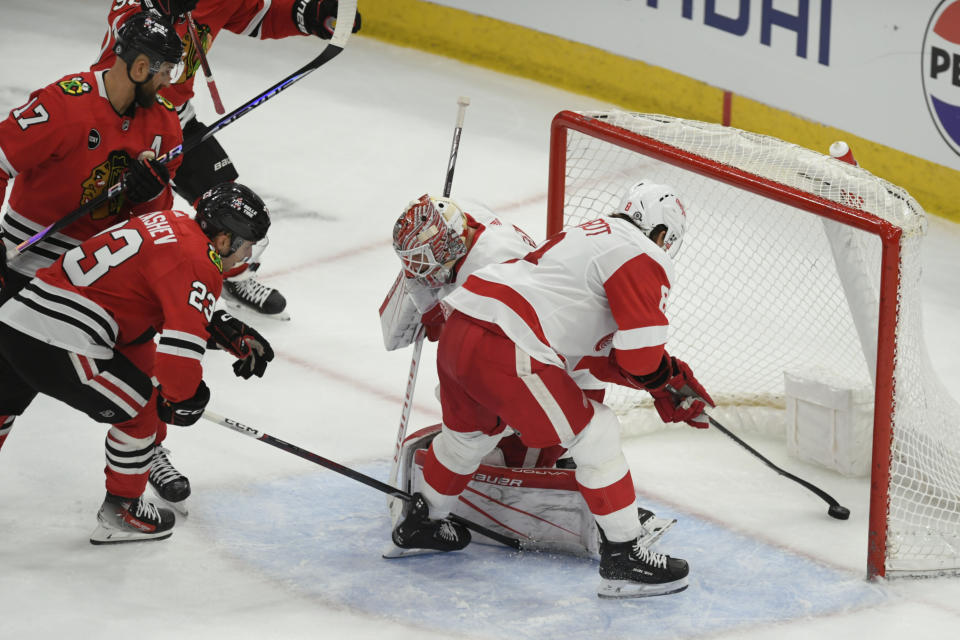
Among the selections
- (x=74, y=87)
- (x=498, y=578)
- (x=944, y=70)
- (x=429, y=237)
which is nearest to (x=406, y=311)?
(x=429, y=237)

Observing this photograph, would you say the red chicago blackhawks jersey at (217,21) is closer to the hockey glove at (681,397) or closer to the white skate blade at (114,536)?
the white skate blade at (114,536)

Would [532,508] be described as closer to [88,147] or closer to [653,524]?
[653,524]

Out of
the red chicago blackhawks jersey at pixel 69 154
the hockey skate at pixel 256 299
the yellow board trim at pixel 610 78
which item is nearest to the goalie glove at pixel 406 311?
the red chicago blackhawks jersey at pixel 69 154

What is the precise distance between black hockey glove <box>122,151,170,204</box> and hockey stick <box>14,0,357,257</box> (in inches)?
1.9

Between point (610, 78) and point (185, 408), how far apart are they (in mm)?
3590

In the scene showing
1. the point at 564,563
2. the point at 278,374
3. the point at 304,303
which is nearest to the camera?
the point at 564,563

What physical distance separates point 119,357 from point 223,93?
338 centimetres

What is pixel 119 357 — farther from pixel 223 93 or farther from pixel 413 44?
pixel 413 44

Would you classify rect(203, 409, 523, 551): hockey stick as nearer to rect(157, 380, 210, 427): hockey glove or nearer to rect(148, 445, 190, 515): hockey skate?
rect(157, 380, 210, 427): hockey glove

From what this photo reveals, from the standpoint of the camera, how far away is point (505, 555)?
3.51 m

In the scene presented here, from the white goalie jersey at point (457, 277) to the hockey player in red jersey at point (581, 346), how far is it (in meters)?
0.12

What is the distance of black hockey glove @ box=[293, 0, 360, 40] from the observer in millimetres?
4375

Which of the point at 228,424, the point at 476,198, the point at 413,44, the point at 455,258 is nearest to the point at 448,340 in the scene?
the point at 455,258

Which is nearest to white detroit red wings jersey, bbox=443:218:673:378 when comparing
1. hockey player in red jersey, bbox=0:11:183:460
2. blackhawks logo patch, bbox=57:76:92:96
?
hockey player in red jersey, bbox=0:11:183:460
